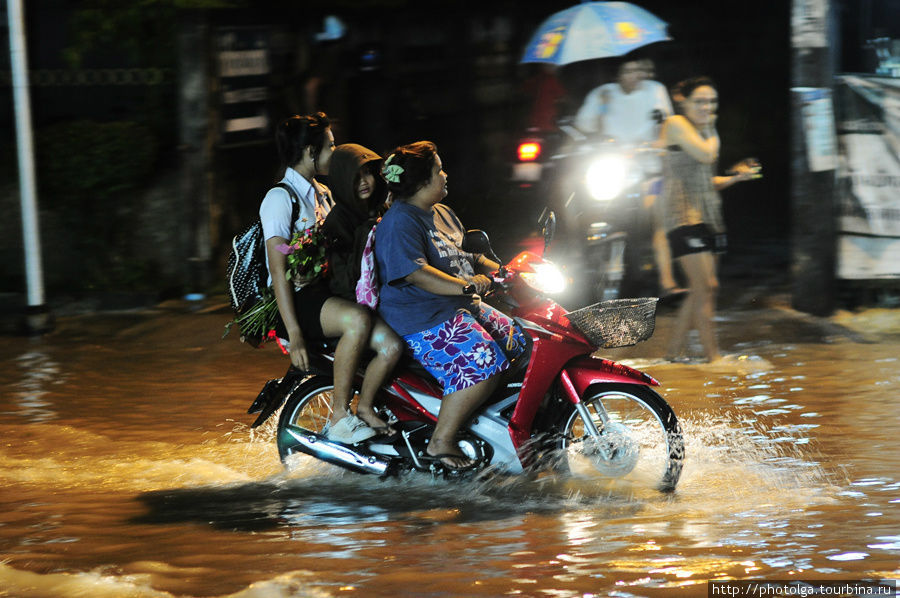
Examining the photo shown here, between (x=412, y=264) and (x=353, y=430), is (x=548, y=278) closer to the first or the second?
(x=412, y=264)

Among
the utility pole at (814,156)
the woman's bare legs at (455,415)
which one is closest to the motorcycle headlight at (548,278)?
the woman's bare legs at (455,415)

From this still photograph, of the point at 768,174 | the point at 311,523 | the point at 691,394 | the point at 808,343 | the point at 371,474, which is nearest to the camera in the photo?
the point at 311,523

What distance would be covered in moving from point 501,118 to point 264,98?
19.6 feet

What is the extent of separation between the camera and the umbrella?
11.8m

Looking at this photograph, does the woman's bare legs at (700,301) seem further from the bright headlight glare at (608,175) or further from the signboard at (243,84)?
the signboard at (243,84)

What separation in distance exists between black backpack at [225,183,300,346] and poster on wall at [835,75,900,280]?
5.79 m

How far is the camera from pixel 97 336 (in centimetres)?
1080

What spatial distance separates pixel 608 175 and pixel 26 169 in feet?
17.6

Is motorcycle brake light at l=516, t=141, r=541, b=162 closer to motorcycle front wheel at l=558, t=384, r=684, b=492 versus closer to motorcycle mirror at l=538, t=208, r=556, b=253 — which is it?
motorcycle mirror at l=538, t=208, r=556, b=253

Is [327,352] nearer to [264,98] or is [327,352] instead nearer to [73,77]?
[264,98]

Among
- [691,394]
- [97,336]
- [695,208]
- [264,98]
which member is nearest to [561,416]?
[691,394]

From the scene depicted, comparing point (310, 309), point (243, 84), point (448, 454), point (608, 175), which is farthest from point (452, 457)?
point (243, 84)

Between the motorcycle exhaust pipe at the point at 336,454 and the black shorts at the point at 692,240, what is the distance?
3386 millimetres

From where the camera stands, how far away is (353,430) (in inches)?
230
